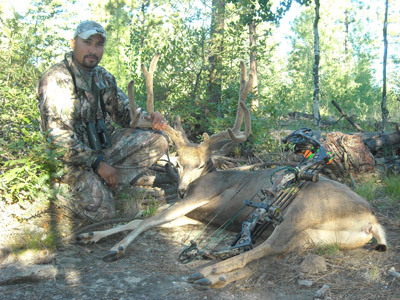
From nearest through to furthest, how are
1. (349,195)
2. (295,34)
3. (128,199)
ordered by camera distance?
(349,195)
(128,199)
(295,34)

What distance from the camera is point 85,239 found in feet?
12.6

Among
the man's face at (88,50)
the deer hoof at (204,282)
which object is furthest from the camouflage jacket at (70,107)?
the deer hoof at (204,282)

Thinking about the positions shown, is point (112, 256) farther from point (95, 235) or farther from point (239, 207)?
point (239, 207)

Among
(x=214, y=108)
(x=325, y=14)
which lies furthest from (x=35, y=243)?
(x=325, y=14)

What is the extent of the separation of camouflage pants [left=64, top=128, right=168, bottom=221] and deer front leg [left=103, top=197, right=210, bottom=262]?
0.63m

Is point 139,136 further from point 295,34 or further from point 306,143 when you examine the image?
point 295,34

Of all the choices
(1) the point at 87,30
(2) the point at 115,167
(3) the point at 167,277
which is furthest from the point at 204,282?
(1) the point at 87,30

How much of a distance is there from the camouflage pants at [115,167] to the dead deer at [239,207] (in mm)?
449

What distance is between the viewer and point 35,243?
348 centimetres

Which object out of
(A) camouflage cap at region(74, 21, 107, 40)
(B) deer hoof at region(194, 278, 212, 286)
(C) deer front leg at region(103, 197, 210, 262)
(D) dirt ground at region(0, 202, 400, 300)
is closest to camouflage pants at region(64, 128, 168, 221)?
(C) deer front leg at region(103, 197, 210, 262)

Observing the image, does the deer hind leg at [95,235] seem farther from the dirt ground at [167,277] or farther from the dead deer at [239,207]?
the dirt ground at [167,277]

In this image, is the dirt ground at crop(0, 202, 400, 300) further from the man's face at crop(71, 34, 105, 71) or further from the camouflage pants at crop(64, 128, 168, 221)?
the man's face at crop(71, 34, 105, 71)

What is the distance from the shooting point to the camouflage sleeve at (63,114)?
14.8 feet

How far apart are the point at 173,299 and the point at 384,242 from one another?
6.56ft
